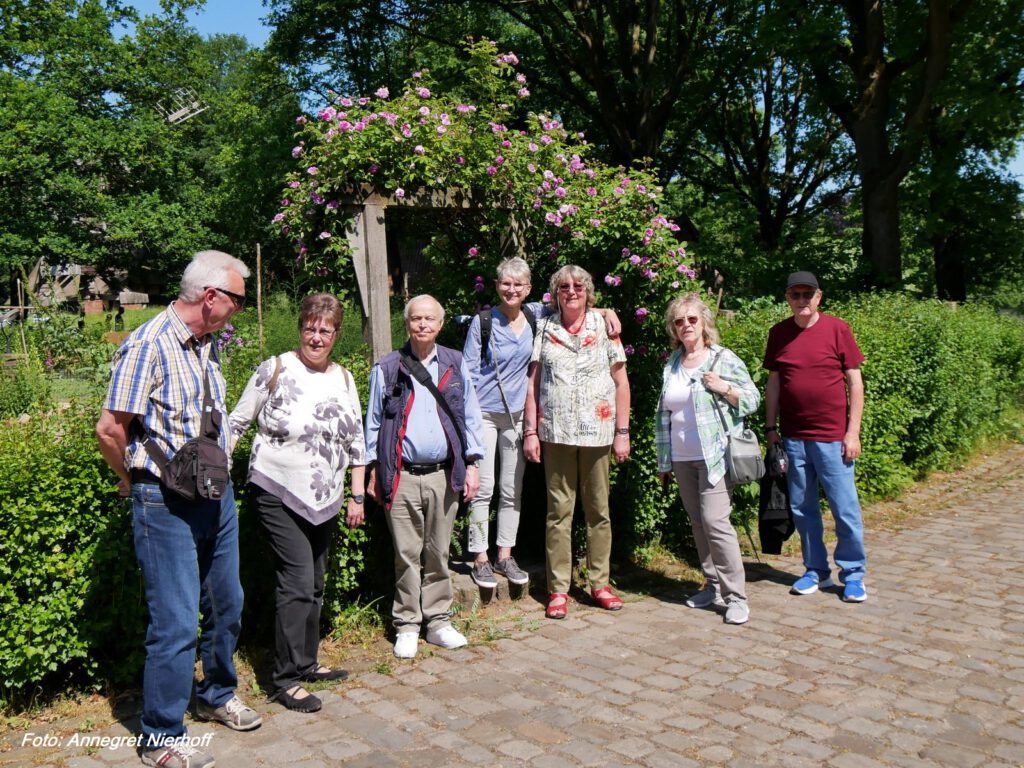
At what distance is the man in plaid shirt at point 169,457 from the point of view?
127 inches

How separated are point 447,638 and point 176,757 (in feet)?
5.25

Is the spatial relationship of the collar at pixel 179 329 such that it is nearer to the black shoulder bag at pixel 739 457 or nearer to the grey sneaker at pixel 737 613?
the black shoulder bag at pixel 739 457

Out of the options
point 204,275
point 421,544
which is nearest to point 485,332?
point 421,544

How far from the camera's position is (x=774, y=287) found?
53.9ft

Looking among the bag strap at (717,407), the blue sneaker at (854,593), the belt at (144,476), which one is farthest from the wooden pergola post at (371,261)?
the blue sneaker at (854,593)

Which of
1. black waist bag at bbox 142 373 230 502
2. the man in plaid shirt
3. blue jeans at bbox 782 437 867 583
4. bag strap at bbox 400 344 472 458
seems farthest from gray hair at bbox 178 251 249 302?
blue jeans at bbox 782 437 867 583

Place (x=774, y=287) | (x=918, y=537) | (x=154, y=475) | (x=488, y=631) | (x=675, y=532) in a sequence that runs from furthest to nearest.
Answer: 1. (x=774, y=287)
2. (x=918, y=537)
3. (x=675, y=532)
4. (x=488, y=631)
5. (x=154, y=475)

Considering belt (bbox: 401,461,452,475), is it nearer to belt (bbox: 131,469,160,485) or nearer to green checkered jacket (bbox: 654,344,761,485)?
belt (bbox: 131,469,160,485)

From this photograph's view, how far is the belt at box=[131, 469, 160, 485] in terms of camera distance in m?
3.28

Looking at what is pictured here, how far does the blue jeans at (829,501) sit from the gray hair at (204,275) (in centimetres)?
374

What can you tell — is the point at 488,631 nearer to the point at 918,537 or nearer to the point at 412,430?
the point at 412,430

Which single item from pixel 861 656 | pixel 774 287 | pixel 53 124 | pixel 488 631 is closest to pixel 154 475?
pixel 488 631

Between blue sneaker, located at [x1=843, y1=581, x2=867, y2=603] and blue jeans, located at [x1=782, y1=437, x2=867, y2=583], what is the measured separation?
36 mm

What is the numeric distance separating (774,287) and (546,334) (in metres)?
12.4
